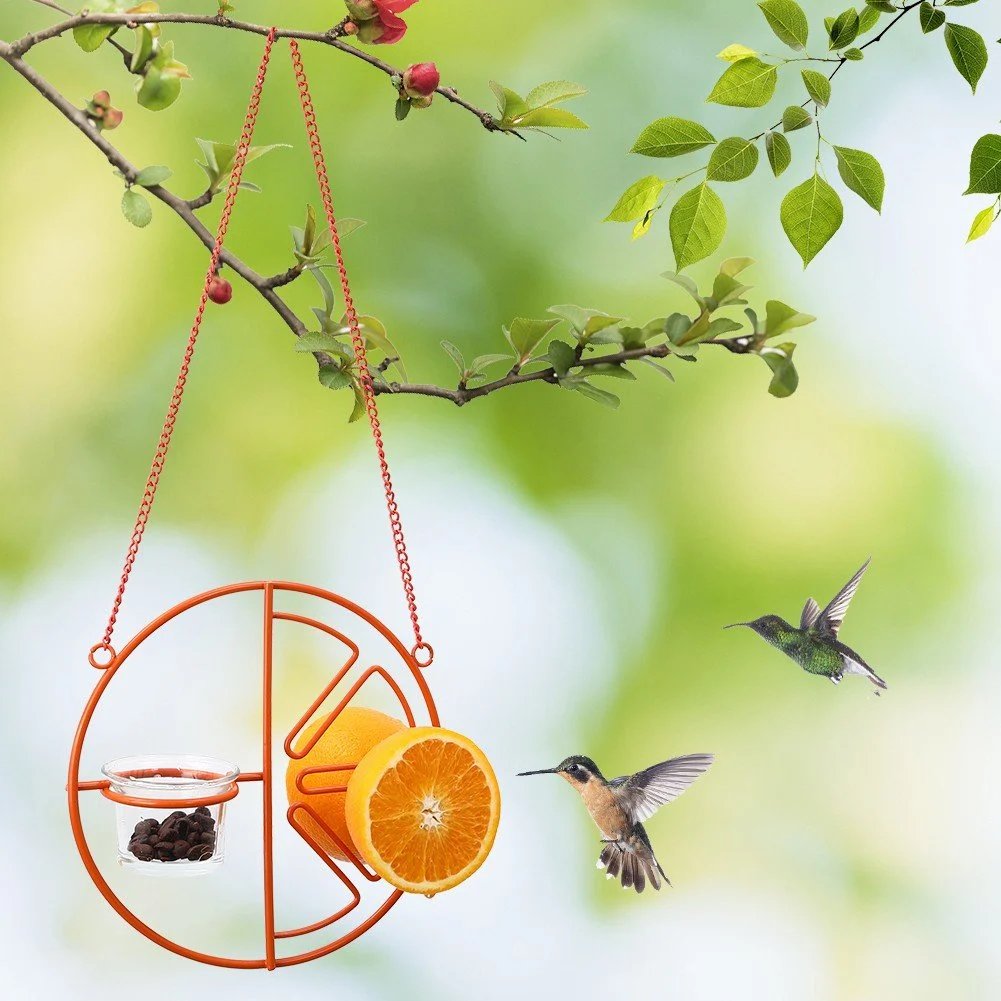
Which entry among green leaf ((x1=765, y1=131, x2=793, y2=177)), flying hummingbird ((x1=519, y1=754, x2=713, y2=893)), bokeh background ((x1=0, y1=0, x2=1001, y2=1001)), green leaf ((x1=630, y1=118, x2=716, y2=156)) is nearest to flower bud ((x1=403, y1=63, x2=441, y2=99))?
green leaf ((x1=630, y1=118, x2=716, y2=156))

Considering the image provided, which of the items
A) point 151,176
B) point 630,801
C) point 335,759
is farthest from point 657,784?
point 151,176

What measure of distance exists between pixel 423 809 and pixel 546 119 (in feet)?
2.07

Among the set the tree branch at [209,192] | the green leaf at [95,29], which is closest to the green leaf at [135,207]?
the tree branch at [209,192]

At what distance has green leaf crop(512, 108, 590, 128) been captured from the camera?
110 centimetres

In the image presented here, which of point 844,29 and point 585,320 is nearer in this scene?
point 844,29

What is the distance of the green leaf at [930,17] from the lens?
3.33 ft

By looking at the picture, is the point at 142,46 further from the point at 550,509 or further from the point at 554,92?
the point at 550,509

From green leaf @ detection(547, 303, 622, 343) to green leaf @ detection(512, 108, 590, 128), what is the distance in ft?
0.57

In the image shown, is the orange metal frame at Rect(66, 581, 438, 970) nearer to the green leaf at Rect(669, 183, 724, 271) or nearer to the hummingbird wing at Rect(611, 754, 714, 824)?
the green leaf at Rect(669, 183, 724, 271)

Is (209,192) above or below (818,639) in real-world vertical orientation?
above

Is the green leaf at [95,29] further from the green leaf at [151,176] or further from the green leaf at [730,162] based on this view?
the green leaf at [730,162]

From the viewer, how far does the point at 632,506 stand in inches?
71.6

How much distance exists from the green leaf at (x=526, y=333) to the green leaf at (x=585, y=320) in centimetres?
3

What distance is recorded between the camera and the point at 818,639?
1753mm
